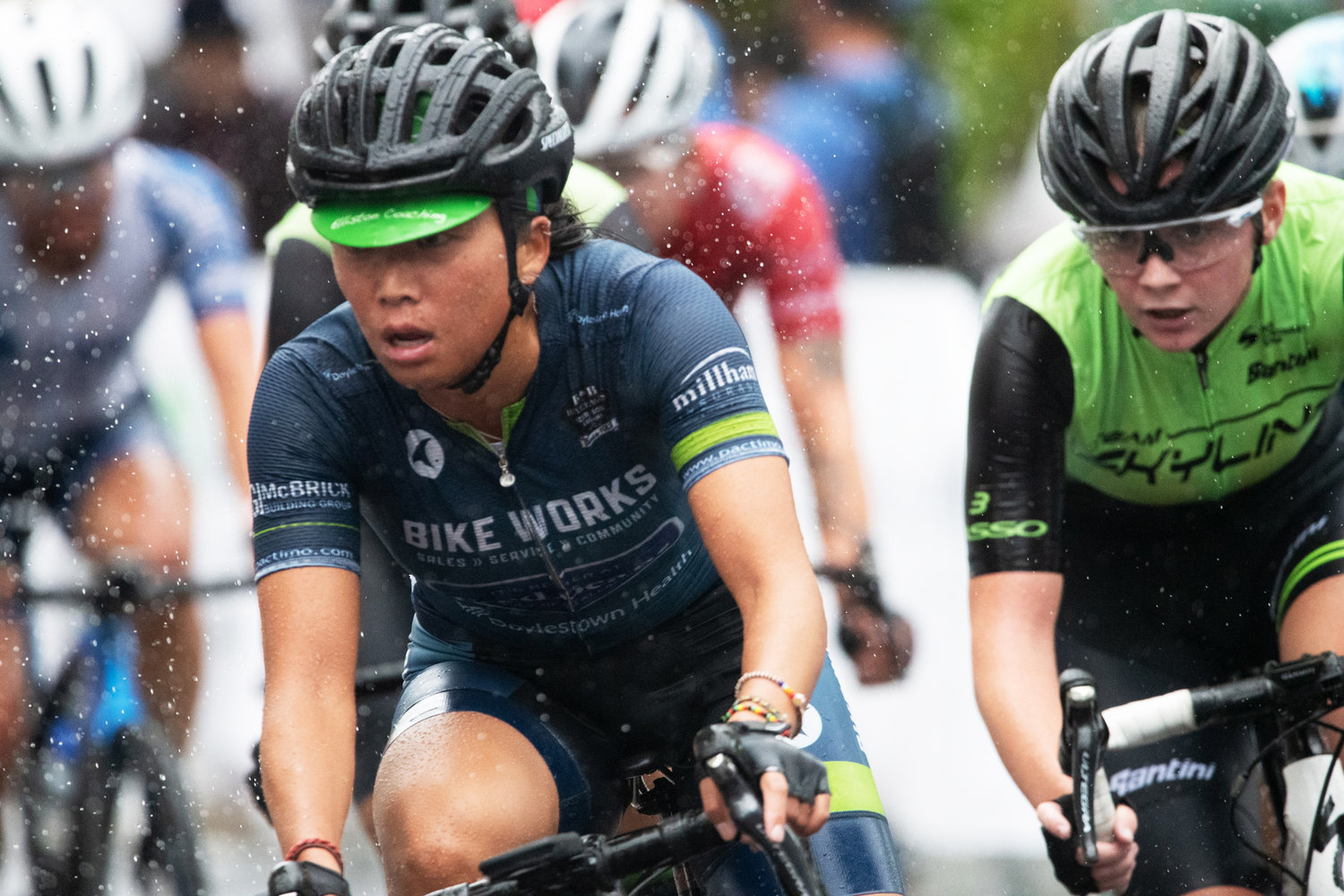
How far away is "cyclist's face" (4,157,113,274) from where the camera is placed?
5.75 m

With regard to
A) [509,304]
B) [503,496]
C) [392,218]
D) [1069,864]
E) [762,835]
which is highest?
[392,218]

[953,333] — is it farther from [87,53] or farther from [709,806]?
[709,806]

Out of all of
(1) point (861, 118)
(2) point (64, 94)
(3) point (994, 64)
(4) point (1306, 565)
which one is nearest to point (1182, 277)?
(4) point (1306, 565)

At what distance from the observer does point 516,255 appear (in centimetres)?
292

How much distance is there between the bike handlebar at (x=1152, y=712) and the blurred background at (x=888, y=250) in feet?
10.1

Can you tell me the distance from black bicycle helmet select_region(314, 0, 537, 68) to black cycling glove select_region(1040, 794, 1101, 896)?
2.66m

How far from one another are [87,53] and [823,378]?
2.76 meters

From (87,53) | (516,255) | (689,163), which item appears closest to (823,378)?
(689,163)

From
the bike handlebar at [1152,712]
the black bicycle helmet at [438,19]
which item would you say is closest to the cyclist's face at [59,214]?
the black bicycle helmet at [438,19]

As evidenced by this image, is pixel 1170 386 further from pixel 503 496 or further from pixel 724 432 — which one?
pixel 503 496

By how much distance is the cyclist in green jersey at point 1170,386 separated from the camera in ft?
10.8

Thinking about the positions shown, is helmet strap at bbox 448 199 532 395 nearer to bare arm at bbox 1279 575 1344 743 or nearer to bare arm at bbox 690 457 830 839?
bare arm at bbox 690 457 830 839

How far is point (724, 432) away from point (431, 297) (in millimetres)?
484

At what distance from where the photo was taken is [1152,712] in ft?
8.88
